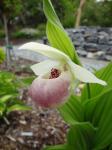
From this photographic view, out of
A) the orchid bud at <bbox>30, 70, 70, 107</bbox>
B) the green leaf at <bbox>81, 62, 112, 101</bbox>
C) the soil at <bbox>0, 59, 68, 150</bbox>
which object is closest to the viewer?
the orchid bud at <bbox>30, 70, 70, 107</bbox>

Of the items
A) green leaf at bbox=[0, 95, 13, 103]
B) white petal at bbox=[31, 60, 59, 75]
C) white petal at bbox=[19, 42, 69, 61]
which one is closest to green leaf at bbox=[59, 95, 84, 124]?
white petal at bbox=[31, 60, 59, 75]

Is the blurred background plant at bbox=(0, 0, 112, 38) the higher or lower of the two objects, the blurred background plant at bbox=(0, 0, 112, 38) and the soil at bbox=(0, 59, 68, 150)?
the lower

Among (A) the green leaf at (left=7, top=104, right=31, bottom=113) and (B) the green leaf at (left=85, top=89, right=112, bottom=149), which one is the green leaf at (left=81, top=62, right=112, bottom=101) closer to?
(B) the green leaf at (left=85, top=89, right=112, bottom=149)

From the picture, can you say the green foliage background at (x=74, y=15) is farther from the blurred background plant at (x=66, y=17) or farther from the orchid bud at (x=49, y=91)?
the orchid bud at (x=49, y=91)

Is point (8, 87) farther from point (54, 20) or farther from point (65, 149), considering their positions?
point (54, 20)

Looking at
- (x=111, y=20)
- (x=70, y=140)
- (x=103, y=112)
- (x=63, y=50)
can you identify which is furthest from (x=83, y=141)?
(x=111, y=20)

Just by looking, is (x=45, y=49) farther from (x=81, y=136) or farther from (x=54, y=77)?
(x=81, y=136)
